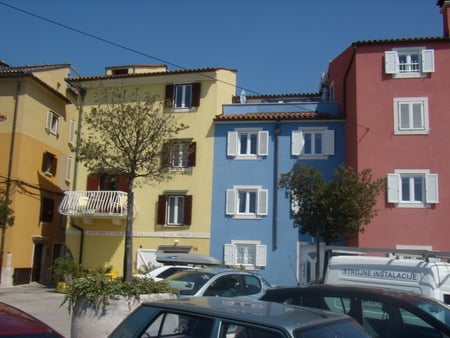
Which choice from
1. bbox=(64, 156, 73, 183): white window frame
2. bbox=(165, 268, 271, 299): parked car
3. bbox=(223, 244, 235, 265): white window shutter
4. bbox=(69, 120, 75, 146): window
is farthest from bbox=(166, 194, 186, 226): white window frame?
bbox=(165, 268, 271, 299): parked car

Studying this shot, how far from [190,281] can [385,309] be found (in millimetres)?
5426

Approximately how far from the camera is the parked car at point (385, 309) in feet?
19.2

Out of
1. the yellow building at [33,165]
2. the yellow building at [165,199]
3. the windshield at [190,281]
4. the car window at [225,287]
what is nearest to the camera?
the windshield at [190,281]

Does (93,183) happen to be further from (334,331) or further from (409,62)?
(334,331)

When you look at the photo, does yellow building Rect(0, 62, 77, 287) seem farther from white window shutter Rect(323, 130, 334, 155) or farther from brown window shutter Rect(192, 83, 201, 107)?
white window shutter Rect(323, 130, 334, 155)

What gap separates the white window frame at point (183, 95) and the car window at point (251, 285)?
15.8 metres

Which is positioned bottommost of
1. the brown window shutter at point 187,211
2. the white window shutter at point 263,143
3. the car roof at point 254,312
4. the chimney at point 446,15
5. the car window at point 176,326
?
the car window at point 176,326

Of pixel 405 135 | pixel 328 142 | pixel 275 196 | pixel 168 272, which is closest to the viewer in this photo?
pixel 168 272

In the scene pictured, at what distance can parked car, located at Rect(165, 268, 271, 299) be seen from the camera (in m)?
10.5

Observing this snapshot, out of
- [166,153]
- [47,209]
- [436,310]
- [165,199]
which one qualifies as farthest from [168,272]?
[47,209]

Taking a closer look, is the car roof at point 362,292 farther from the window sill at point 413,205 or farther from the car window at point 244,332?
the window sill at point 413,205

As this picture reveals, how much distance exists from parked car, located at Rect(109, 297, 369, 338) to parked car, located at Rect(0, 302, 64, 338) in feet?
2.87

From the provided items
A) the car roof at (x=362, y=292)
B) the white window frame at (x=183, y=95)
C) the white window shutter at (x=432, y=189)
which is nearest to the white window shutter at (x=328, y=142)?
the white window shutter at (x=432, y=189)

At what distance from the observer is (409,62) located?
22.8m
